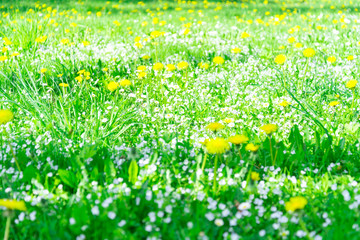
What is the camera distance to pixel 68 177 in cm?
218

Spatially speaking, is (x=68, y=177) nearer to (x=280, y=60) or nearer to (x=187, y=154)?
(x=187, y=154)

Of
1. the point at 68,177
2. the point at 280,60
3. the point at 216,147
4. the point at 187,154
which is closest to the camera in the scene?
the point at 216,147

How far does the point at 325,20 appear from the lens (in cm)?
704

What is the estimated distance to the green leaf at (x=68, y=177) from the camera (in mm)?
2166

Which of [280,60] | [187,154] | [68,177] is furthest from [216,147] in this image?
[280,60]

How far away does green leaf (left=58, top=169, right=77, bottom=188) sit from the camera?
2.17 m

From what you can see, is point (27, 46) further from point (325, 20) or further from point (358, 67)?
point (325, 20)

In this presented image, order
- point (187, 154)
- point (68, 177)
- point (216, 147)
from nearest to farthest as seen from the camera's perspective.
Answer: point (216, 147) < point (68, 177) < point (187, 154)

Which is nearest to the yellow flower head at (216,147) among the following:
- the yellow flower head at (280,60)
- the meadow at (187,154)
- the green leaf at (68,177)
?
the meadow at (187,154)

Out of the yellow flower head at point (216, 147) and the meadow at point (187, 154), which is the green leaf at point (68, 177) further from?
the yellow flower head at point (216, 147)

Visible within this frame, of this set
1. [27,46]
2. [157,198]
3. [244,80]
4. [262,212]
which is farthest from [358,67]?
[27,46]

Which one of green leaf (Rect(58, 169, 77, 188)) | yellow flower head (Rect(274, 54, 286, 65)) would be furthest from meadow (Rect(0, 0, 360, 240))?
yellow flower head (Rect(274, 54, 286, 65))

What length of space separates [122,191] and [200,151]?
71 cm

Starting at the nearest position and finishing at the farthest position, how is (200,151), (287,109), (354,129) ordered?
(200,151)
(354,129)
(287,109)
